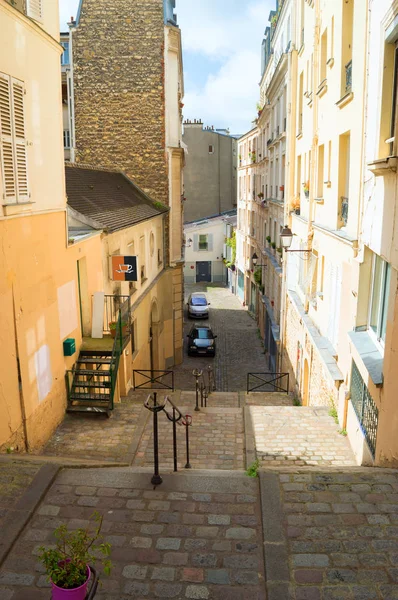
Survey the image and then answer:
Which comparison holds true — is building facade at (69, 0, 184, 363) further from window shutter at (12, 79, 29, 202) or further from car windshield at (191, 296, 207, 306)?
window shutter at (12, 79, 29, 202)

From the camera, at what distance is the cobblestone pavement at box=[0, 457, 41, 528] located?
219 inches

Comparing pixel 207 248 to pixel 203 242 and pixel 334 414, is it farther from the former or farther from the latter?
pixel 334 414

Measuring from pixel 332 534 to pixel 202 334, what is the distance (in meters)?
20.7

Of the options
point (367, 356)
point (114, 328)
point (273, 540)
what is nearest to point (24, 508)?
point (273, 540)

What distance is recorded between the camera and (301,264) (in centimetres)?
1614

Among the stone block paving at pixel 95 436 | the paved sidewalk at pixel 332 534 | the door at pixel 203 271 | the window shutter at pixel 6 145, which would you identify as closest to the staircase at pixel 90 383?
the stone block paving at pixel 95 436

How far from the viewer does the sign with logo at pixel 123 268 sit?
13.7 m

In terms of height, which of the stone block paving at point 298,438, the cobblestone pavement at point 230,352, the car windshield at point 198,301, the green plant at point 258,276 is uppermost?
the green plant at point 258,276

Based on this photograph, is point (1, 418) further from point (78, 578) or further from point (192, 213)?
point (192, 213)

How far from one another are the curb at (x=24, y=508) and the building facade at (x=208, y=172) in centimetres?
4390

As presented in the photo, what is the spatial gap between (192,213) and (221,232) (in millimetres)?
4954

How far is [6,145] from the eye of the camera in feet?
25.0

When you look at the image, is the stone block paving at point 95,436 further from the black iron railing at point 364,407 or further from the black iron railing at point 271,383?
the black iron railing at point 271,383

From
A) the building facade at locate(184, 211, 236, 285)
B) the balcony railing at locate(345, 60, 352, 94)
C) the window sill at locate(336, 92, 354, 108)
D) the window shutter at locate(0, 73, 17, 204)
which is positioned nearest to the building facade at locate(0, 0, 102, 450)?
the window shutter at locate(0, 73, 17, 204)
